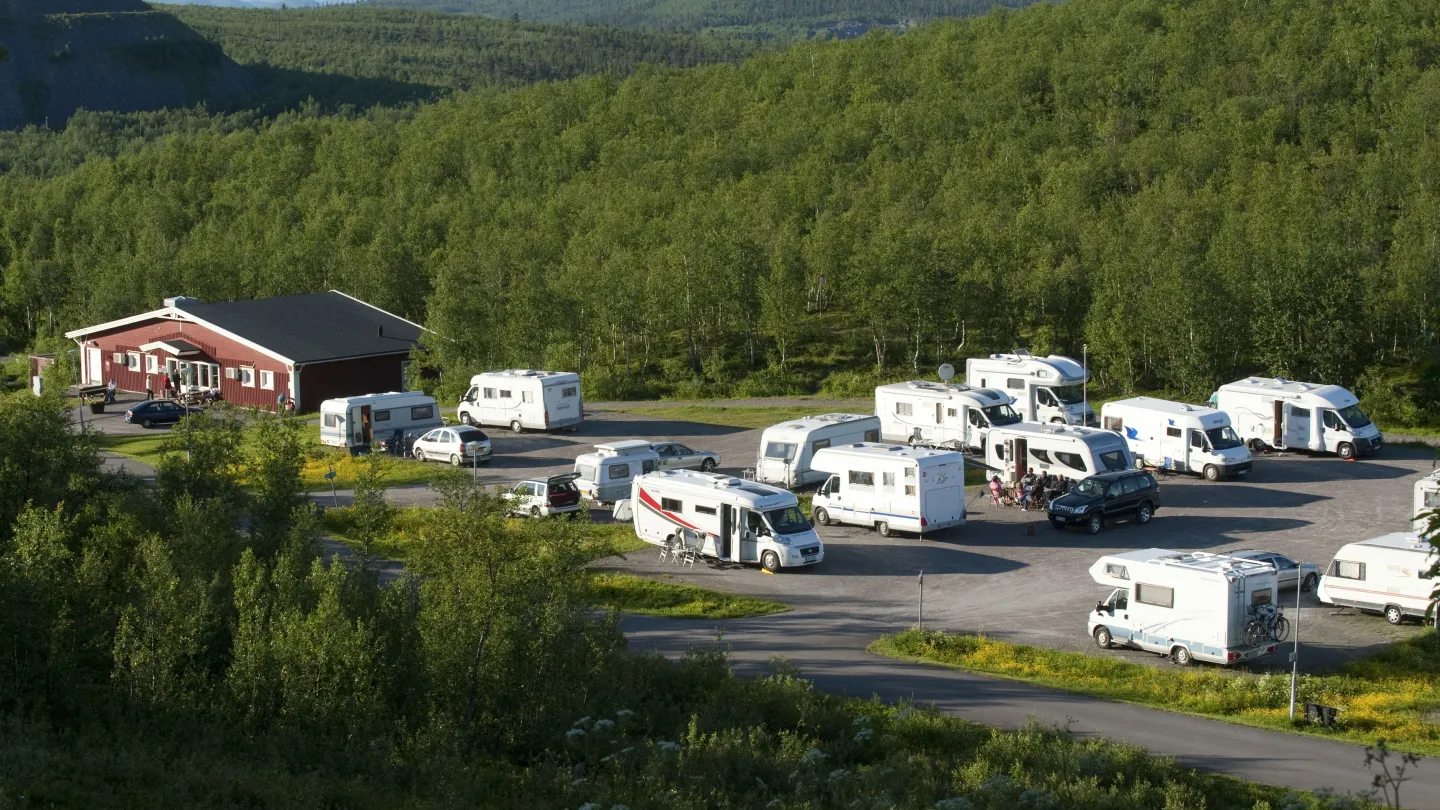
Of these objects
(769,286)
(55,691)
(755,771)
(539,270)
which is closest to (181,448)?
(55,691)

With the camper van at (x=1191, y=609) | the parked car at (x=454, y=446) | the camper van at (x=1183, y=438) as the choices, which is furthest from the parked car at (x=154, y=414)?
the camper van at (x=1191, y=609)

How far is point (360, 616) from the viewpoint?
16.0 m

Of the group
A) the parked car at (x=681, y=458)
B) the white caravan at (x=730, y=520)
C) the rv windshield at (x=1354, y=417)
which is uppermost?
the rv windshield at (x=1354, y=417)

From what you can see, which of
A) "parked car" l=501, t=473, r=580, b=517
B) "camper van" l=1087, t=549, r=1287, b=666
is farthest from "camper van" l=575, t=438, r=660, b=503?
"camper van" l=1087, t=549, r=1287, b=666

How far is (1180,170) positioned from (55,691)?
Answer: 55.7 m

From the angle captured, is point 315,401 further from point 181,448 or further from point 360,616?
point 360,616

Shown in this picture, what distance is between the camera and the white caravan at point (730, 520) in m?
24.5

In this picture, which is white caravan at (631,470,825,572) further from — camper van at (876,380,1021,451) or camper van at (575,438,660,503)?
camper van at (876,380,1021,451)

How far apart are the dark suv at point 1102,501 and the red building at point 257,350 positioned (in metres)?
27.3

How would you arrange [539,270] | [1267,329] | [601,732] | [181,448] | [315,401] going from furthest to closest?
1. [539,270]
2. [315,401]
3. [1267,329]
4. [181,448]
5. [601,732]

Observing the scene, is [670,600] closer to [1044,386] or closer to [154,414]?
[1044,386]

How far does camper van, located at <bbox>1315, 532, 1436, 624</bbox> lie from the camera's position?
20.7 meters

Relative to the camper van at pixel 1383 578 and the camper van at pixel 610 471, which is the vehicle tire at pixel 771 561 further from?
the camper van at pixel 1383 578

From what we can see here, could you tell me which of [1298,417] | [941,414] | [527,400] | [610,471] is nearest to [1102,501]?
[941,414]
